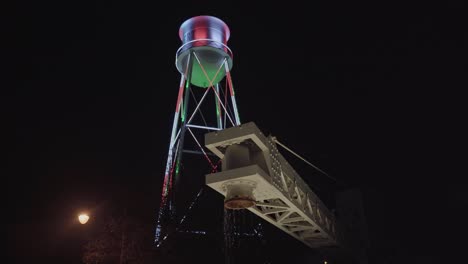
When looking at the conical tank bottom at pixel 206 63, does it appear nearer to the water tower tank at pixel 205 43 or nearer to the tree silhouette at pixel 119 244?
the water tower tank at pixel 205 43

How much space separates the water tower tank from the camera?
883 inches

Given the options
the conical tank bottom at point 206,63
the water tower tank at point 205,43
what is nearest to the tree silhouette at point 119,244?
the conical tank bottom at point 206,63

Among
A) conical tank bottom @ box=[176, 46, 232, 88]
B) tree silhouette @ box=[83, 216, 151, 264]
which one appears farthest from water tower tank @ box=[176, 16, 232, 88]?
tree silhouette @ box=[83, 216, 151, 264]

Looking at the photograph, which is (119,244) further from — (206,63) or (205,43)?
(205,43)

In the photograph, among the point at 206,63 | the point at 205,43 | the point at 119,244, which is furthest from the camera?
the point at 206,63

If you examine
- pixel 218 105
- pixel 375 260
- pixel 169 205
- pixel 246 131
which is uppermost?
pixel 218 105

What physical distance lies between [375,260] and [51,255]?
44.6ft

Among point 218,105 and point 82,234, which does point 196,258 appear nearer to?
point 82,234

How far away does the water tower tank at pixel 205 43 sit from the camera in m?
22.4

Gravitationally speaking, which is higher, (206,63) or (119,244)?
(206,63)

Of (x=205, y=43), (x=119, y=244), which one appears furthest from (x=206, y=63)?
Result: (x=119, y=244)

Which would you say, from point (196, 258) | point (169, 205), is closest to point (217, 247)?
point (196, 258)

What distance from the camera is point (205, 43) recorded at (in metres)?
22.4

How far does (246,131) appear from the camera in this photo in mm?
8234
